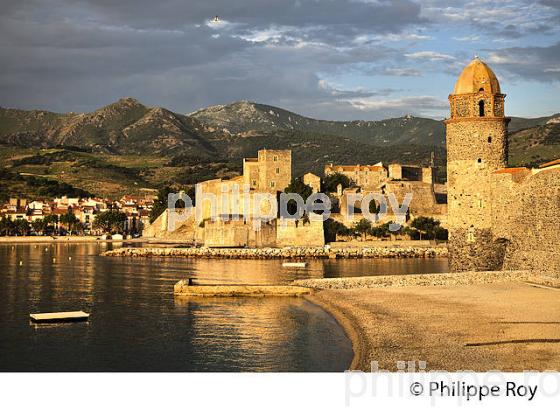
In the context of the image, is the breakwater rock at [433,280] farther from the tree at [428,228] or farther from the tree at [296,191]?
the tree at [296,191]

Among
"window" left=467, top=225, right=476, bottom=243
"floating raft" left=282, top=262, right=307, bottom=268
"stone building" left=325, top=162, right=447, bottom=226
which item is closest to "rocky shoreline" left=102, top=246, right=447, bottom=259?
"floating raft" left=282, top=262, right=307, bottom=268

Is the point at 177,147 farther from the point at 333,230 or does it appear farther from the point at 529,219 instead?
the point at 529,219

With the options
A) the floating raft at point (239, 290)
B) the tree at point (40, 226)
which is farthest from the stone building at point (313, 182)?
the floating raft at point (239, 290)

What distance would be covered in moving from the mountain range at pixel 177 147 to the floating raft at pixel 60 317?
65.8 metres

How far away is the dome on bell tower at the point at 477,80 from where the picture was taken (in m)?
23.8

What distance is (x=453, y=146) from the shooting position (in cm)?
2388

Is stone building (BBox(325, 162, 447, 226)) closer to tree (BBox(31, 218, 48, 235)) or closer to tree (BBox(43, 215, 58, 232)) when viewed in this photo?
tree (BBox(43, 215, 58, 232))

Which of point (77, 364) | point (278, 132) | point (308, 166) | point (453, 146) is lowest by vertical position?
point (77, 364)

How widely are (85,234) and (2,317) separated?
49.7m

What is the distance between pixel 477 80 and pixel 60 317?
1432 cm

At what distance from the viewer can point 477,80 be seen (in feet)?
78.7

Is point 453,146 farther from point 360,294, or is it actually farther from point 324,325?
point 324,325

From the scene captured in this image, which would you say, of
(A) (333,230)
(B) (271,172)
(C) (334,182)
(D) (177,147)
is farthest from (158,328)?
(D) (177,147)
